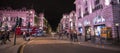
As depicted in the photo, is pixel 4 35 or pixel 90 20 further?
pixel 90 20

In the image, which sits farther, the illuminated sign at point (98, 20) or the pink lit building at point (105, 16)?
the illuminated sign at point (98, 20)

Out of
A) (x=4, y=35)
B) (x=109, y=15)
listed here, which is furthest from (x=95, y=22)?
(x=4, y=35)

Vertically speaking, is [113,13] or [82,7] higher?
[82,7]

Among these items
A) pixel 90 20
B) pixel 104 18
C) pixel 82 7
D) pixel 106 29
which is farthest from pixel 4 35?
pixel 82 7

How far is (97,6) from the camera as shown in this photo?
50500mm

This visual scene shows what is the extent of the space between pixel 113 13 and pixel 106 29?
350 centimetres

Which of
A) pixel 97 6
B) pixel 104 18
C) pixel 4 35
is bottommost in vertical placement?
pixel 4 35

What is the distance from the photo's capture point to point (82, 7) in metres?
69.6

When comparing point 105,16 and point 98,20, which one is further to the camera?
point 98,20

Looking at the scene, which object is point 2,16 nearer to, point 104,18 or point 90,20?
point 90,20

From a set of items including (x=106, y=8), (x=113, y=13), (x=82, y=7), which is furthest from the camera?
(x=82, y=7)

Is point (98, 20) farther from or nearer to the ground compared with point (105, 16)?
nearer to the ground

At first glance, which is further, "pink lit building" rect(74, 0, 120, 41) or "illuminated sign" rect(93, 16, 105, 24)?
"illuminated sign" rect(93, 16, 105, 24)

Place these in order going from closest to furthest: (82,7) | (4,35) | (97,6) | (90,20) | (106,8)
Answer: (4,35)
(106,8)
(97,6)
(90,20)
(82,7)
